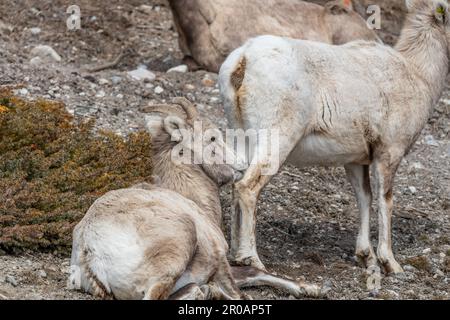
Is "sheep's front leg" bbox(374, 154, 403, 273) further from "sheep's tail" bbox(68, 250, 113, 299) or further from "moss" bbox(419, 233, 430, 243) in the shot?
"sheep's tail" bbox(68, 250, 113, 299)

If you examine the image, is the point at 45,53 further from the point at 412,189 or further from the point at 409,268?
the point at 409,268

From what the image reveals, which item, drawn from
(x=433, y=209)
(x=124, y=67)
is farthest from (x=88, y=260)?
(x=124, y=67)

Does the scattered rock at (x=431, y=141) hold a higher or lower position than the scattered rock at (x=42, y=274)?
lower

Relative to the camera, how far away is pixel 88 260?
686 centimetres

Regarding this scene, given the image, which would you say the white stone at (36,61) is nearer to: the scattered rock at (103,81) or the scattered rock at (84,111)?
the scattered rock at (103,81)

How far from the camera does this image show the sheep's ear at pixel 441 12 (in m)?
9.66

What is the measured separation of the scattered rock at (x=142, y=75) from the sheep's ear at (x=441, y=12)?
173 inches

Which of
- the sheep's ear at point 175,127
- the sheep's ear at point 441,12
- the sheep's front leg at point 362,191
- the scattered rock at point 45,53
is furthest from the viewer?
the scattered rock at point 45,53

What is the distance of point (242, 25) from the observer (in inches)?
539

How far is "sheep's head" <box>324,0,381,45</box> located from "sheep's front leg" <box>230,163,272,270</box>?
574cm

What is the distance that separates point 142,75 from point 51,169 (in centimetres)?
404

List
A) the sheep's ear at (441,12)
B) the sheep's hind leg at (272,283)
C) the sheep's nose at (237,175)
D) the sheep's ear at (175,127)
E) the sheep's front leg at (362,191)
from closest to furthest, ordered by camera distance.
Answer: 1. the sheep's hind leg at (272,283)
2. the sheep's ear at (175,127)
3. the sheep's nose at (237,175)
4. the sheep's front leg at (362,191)
5. the sheep's ear at (441,12)

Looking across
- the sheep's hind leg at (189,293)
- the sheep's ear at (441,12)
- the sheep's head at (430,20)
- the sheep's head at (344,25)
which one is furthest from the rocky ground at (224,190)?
the sheep's ear at (441,12)

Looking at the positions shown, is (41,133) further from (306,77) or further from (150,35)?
(150,35)
